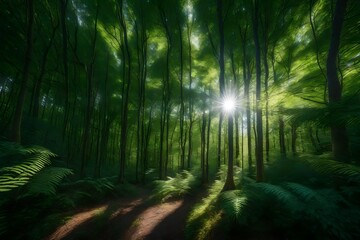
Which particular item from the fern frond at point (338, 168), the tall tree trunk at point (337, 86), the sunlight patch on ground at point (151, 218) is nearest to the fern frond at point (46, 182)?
the sunlight patch on ground at point (151, 218)

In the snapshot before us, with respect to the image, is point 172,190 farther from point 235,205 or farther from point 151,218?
point 235,205

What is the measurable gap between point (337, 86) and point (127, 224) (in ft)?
22.8

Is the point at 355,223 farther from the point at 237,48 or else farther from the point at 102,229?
the point at 237,48

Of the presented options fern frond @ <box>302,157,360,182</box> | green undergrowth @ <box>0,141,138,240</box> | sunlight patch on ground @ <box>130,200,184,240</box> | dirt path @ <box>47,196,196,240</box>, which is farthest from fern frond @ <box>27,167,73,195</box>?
fern frond @ <box>302,157,360,182</box>

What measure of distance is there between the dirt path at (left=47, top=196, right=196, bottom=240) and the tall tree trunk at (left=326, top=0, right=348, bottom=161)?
436 centimetres

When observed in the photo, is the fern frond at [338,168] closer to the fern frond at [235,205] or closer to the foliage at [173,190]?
the fern frond at [235,205]

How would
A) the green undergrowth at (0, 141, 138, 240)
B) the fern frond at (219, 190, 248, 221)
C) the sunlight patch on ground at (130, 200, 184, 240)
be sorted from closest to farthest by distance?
the green undergrowth at (0, 141, 138, 240)
the fern frond at (219, 190, 248, 221)
the sunlight patch on ground at (130, 200, 184, 240)

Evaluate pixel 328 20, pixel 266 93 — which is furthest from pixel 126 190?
pixel 328 20

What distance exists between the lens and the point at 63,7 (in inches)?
336

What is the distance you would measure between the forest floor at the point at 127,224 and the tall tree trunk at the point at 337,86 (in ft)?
14.4

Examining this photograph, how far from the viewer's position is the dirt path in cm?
512

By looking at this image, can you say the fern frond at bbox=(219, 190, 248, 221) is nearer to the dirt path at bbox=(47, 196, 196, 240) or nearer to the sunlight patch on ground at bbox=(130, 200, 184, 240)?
the dirt path at bbox=(47, 196, 196, 240)

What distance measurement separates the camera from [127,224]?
5844mm

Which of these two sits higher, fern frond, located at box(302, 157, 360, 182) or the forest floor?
fern frond, located at box(302, 157, 360, 182)
